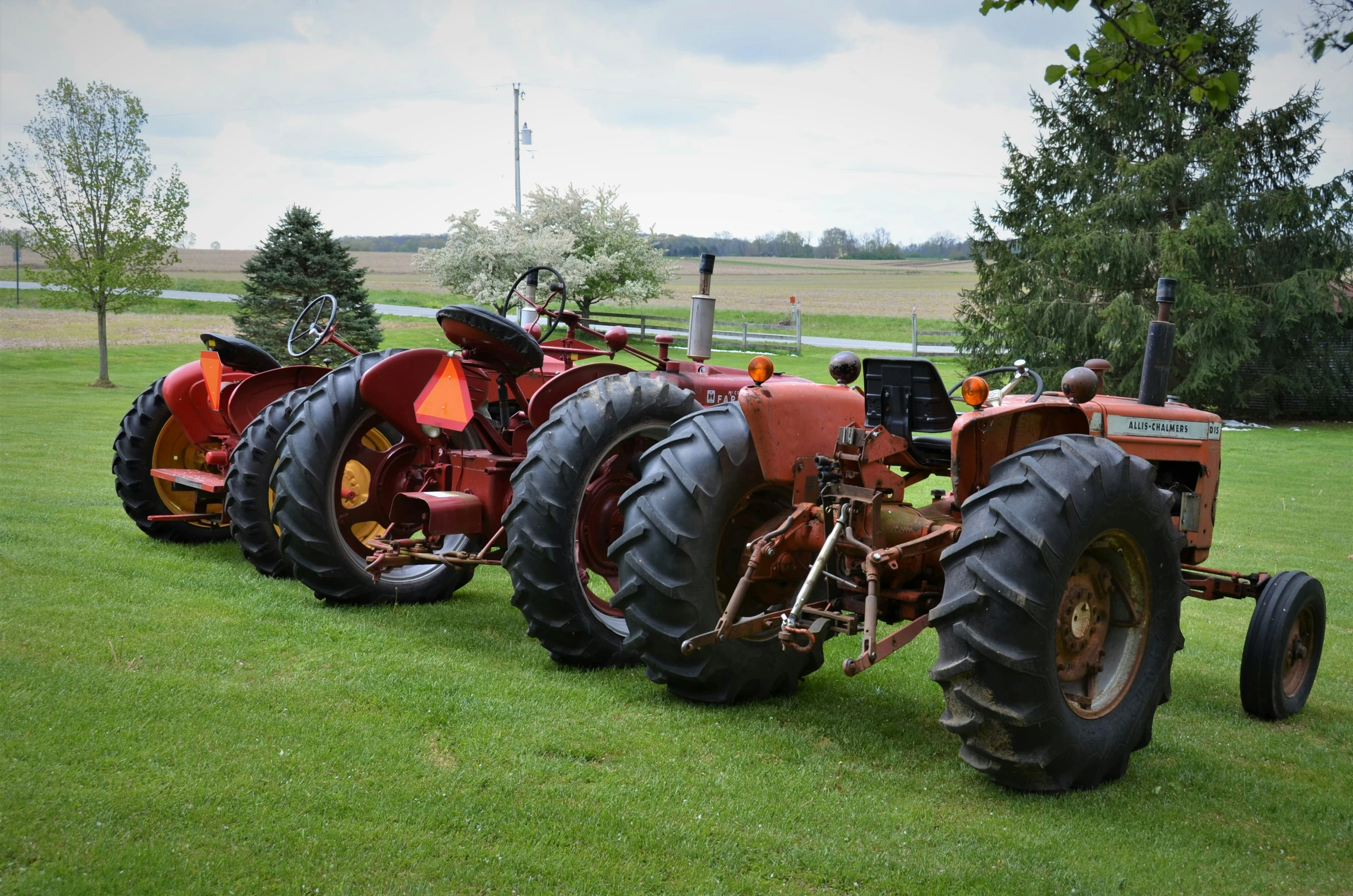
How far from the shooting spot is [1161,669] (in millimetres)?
4129

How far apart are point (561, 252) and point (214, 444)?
2638 cm

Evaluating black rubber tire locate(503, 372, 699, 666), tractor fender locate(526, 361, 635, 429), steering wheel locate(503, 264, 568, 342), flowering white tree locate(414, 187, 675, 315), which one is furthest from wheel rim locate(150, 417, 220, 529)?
flowering white tree locate(414, 187, 675, 315)

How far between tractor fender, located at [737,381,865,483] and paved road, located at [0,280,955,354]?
2127 centimetres

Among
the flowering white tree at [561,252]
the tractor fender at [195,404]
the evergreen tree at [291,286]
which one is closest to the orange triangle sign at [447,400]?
the tractor fender at [195,404]

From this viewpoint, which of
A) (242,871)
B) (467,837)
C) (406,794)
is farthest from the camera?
(406,794)

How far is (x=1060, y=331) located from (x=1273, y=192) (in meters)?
5.01

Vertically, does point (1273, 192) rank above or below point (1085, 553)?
above

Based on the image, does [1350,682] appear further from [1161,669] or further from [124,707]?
[124,707]

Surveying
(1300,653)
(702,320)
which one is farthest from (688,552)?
(1300,653)

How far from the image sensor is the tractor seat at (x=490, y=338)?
5.77m

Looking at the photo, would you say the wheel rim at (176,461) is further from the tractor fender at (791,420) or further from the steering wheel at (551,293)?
the tractor fender at (791,420)

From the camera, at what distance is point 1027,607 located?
3520mm

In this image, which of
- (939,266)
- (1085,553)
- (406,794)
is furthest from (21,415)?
(939,266)

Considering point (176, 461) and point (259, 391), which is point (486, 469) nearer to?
point (259, 391)
